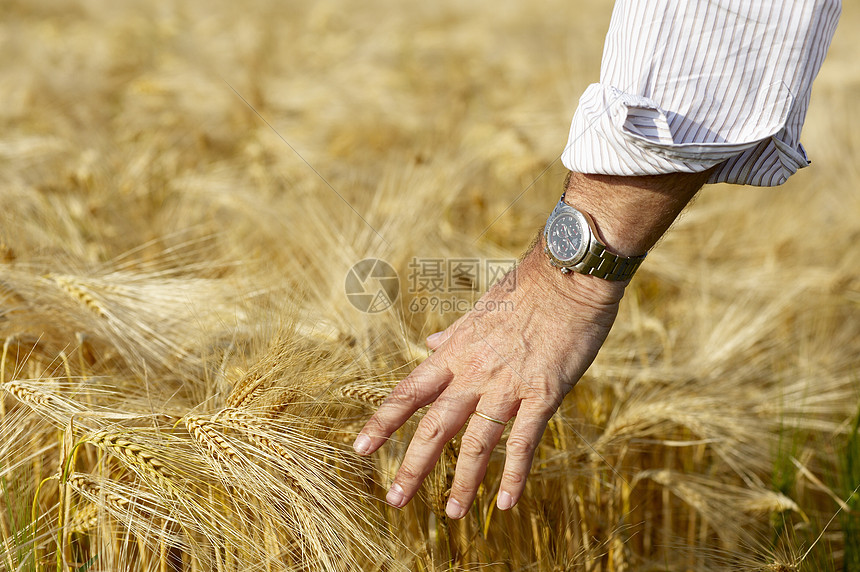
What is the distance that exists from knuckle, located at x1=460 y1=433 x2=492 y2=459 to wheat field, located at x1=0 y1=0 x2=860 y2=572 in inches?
3.5

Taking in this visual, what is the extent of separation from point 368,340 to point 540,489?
15.9 inches

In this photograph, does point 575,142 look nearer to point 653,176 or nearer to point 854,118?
point 653,176

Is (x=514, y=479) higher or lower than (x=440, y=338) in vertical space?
lower

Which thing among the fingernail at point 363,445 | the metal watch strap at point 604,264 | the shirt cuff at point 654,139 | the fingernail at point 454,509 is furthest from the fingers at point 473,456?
the shirt cuff at point 654,139

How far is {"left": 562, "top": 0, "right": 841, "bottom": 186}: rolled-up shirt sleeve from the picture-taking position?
81cm

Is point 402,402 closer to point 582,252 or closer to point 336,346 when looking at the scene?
point 336,346

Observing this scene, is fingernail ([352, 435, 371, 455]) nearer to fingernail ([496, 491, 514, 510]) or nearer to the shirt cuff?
fingernail ([496, 491, 514, 510])

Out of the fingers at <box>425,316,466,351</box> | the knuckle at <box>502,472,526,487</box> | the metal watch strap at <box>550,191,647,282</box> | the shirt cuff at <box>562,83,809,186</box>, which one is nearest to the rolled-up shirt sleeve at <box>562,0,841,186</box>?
the shirt cuff at <box>562,83,809,186</box>

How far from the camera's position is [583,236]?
875 mm

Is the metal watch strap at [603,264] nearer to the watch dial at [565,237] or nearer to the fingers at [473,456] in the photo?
the watch dial at [565,237]

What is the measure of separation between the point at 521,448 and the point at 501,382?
0.30ft

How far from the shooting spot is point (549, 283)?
91 cm

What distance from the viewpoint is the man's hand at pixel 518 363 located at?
2.77ft

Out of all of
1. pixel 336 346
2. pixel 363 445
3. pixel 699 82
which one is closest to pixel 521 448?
pixel 363 445
